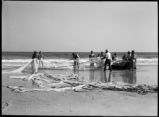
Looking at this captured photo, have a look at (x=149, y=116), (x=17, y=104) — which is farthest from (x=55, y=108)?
(x=149, y=116)

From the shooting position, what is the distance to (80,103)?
333 inches

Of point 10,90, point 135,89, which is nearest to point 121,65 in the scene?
point 135,89

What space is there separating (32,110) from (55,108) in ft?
2.10

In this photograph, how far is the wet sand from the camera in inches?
293

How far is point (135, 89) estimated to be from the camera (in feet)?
34.3

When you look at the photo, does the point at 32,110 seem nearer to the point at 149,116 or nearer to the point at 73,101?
the point at 73,101

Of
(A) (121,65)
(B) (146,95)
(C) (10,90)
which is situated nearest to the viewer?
(B) (146,95)

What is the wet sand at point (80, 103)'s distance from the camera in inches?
293

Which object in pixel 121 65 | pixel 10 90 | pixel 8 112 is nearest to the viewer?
pixel 8 112

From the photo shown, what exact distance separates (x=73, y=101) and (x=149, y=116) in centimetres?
261

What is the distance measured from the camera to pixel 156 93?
9875 millimetres

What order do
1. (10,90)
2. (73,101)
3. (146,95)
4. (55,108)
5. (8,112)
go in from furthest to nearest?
(10,90), (146,95), (73,101), (55,108), (8,112)

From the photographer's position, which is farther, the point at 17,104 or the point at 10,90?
the point at 10,90

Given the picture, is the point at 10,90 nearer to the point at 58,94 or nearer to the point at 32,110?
the point at 58,94
